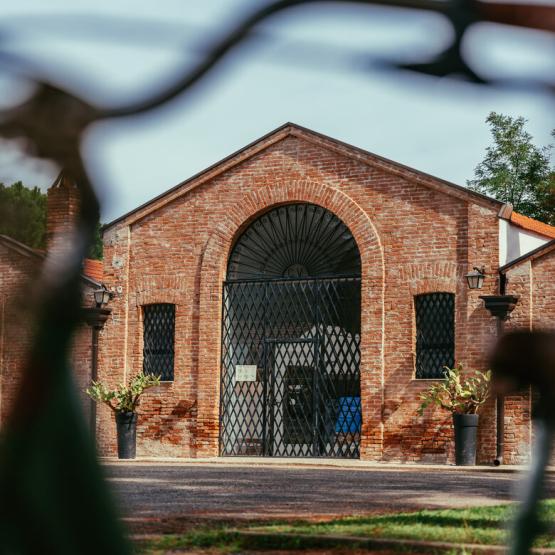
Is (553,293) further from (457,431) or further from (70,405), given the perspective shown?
(70,405)

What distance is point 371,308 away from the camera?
20.3m

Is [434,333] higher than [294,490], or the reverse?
[434,333]

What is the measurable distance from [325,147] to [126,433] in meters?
6.75

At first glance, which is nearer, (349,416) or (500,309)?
(500,309)

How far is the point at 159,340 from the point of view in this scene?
72.7 ft

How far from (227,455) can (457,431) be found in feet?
15.9

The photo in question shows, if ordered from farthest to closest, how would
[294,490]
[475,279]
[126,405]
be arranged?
[126,405] < [475,279] < [294,490]

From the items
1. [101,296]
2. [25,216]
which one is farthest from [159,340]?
[25,216]

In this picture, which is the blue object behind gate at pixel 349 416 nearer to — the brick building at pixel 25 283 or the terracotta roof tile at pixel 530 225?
the terracotta roof tile at pixel 530 225

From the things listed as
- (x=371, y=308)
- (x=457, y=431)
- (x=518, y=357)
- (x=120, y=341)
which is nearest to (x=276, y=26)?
Answer: (x=518, y=357)

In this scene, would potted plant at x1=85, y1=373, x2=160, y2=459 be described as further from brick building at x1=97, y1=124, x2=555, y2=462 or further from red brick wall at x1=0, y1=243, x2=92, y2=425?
red brick wall at x1=0, y1=243, x2=92, y2=425

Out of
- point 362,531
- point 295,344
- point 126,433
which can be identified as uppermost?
point 295,344

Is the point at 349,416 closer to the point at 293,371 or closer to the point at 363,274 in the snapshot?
the point at 293,371

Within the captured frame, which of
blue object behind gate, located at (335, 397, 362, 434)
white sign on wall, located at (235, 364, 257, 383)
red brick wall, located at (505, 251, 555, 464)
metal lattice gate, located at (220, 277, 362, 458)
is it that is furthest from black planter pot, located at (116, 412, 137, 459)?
red brick wall, located at (505, 251, 555, 464)
